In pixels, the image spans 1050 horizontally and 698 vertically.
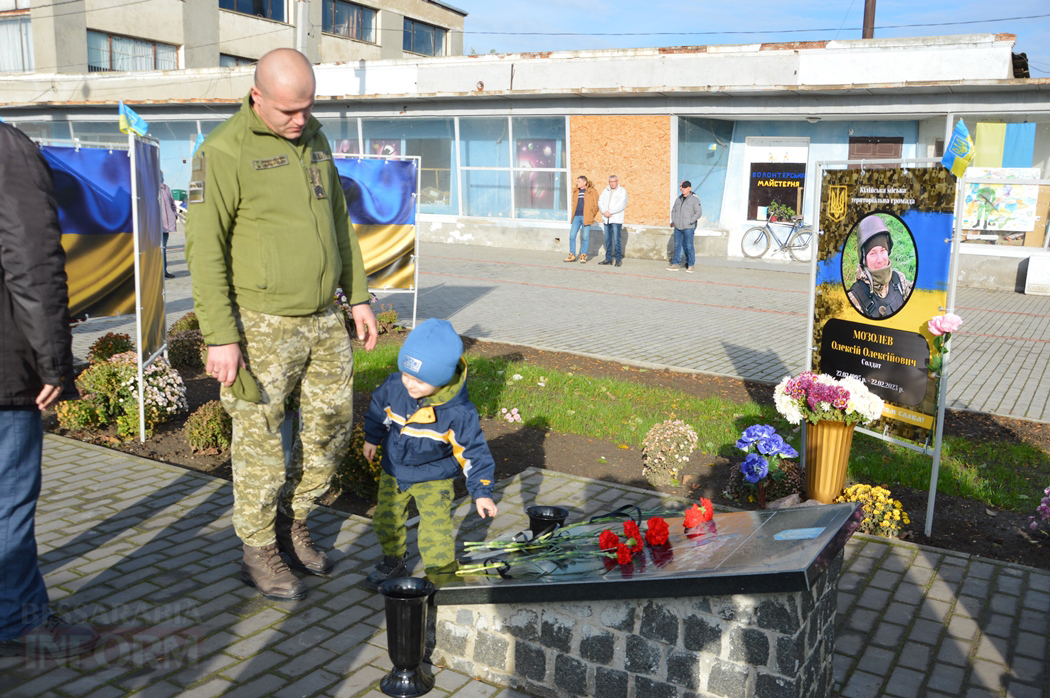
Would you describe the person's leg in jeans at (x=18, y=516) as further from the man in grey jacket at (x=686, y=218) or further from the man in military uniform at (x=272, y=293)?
the man in grey jacket at (x=686, y=218)

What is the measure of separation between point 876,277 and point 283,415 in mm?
3959

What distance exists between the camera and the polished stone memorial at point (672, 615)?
2.93 metres

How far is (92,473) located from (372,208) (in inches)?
207

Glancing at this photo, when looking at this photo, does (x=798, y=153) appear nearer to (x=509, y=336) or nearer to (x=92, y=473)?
(x=509, y=336)

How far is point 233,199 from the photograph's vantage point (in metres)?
3.81

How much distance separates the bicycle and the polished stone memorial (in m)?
18.3

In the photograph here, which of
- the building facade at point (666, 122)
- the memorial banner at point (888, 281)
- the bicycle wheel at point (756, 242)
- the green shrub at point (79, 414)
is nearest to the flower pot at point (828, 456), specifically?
the memorial banner at point (888, 281)

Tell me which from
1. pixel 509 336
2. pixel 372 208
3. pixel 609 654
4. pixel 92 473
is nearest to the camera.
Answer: pixel 609 654

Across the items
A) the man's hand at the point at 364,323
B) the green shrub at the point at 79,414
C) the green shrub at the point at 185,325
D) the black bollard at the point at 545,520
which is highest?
the man's hand at the point at 364,323

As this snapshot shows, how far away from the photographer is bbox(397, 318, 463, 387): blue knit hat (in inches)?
149

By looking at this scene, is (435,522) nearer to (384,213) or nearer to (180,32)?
(384,213)

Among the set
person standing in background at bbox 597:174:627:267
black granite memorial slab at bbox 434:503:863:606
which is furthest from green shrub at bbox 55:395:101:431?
person standing in background at bbox 597:174:627:267

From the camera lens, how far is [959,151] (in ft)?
16.4

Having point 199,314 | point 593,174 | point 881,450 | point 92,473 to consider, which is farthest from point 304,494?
point 593,174
